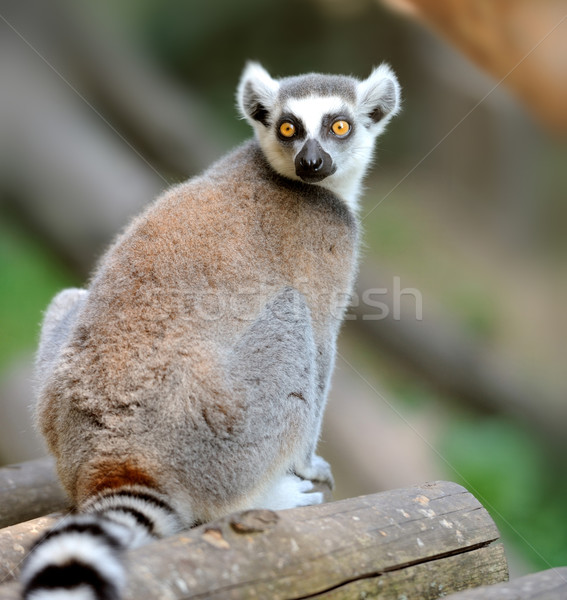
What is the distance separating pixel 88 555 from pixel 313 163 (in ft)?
5.50

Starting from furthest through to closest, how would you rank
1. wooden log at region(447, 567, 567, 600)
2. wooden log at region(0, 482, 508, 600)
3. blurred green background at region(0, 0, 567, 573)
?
blurred green background at region(0, 0, 567, 573) < wooden log at region(447, 567, 567, 600) < wooden log at region(0, 482, 508, 600)

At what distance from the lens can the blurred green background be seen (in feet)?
16.6

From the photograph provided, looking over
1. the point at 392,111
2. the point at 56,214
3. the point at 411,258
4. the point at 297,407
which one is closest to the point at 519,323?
the point at 411,258

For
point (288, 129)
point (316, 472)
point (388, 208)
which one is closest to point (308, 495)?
point (316, 472)

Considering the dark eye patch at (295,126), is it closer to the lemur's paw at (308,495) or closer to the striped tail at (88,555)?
the lemur's paw at (308,495)

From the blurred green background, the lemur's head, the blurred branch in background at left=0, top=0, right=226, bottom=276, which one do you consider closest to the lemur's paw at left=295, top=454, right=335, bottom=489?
the lemur's head

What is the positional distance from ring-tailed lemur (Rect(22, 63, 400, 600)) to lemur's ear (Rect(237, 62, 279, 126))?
1.6 inches

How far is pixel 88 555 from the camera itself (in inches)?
56.4

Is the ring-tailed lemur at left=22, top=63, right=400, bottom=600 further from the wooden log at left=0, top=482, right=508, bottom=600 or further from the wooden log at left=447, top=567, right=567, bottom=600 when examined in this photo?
the wooden log at left=447, top=567, right=567, bottom=600

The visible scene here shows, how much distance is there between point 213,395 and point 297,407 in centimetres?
34

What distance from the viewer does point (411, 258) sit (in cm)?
567

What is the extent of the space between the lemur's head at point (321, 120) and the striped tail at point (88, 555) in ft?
4.90

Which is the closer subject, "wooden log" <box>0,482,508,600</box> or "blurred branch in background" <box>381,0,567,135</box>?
"wooden log" <box>0,482,508,600</box>

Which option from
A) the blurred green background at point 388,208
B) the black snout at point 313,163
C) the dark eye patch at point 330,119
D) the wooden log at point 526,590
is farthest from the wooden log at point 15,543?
the blurred green background at point 388,208
